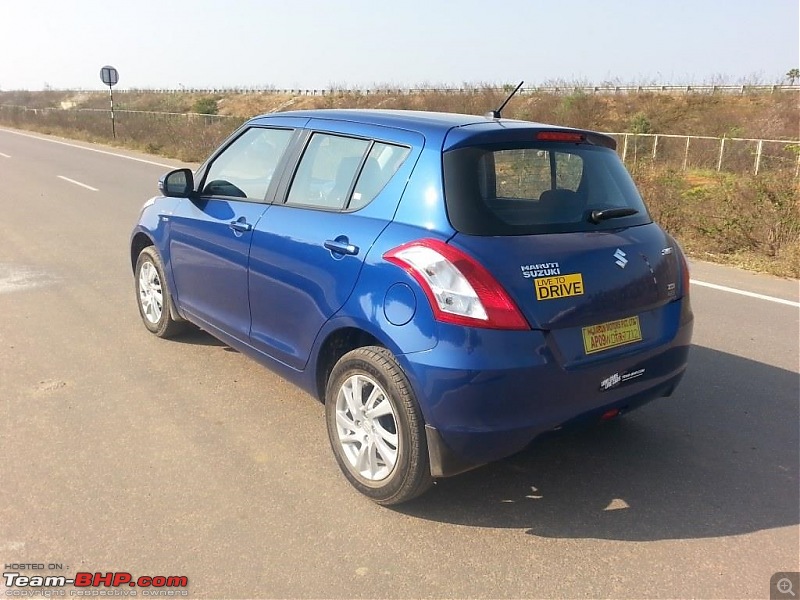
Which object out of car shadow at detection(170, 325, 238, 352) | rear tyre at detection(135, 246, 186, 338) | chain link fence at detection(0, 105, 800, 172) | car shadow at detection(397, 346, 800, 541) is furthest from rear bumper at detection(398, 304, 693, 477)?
chain link fence at detection(0, 105, 800, 172)

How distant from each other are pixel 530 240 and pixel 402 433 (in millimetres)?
1021

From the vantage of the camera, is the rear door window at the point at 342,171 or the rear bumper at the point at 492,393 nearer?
the rear bumper at the point at 492,393

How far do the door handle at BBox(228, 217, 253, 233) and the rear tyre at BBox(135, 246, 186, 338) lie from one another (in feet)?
4.07

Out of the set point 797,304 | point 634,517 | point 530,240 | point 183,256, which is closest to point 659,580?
point 634,517

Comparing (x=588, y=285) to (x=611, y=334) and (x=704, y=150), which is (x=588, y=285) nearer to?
(x=611, y=334)

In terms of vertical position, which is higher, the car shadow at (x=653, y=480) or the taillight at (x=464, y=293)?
the taillight at (x=464, y=293)

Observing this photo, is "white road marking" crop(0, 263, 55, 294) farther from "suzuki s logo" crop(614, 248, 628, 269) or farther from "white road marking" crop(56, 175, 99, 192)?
"white road marking" crop(56, 175, 99, 192)

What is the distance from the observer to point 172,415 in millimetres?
4141

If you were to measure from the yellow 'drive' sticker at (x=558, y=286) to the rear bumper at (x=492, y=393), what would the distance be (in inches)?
7.1

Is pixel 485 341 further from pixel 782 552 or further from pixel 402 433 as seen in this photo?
pixel 782 552

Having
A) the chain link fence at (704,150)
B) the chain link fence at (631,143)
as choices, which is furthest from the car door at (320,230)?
the chain link fence at (704,150)

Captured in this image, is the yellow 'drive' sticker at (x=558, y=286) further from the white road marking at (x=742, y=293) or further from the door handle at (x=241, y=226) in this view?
the white road marking at (x=742, y=293)

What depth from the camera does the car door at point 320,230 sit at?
3.28 metres

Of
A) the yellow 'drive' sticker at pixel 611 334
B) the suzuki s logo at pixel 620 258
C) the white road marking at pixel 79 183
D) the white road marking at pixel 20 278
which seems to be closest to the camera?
the yellow 'drive' sticker at pixel 611 334
